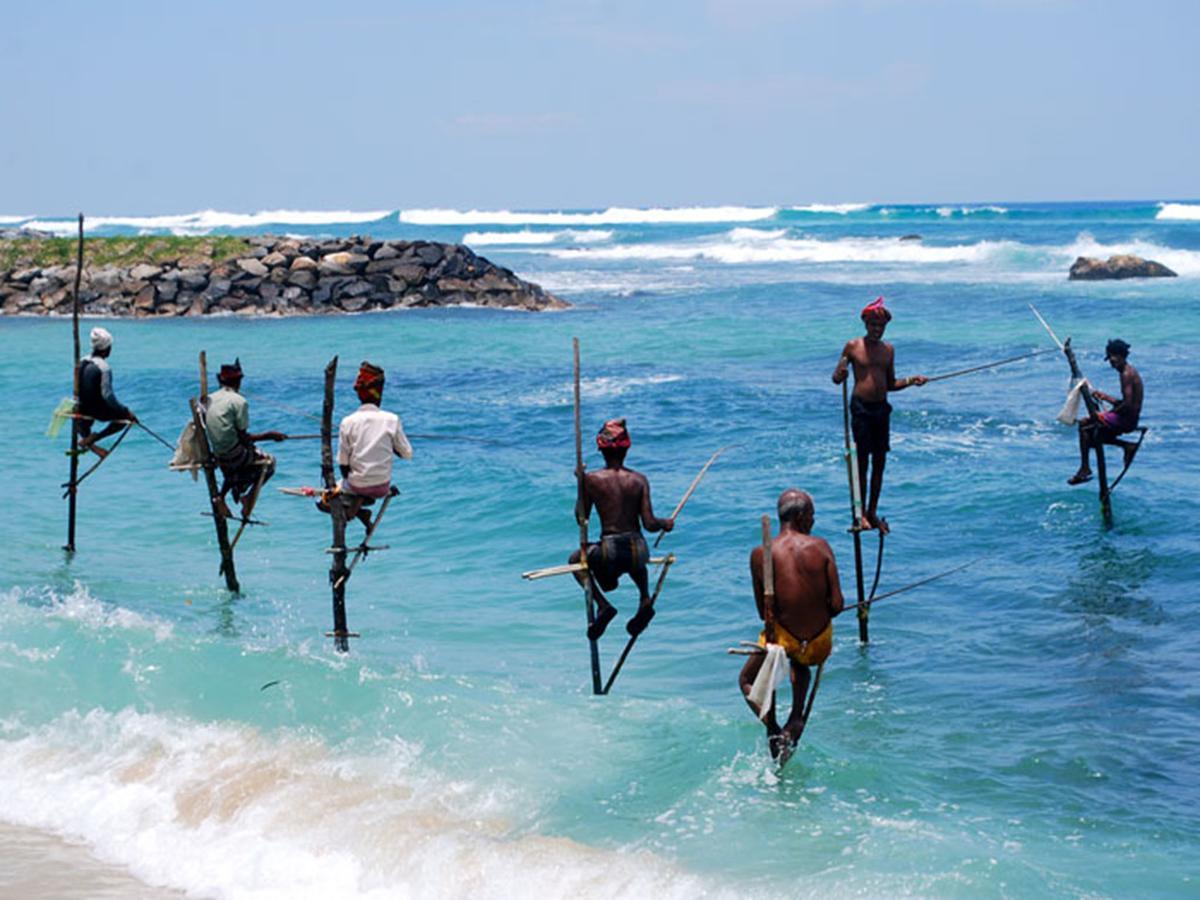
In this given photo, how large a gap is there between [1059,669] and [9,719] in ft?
29.3

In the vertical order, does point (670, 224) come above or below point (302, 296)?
above

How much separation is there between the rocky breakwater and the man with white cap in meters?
28.9

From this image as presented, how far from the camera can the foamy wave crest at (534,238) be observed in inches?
4218

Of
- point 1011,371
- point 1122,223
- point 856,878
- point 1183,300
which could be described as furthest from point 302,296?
point 1122,223

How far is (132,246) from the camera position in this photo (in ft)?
160

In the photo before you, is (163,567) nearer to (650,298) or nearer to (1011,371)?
(1011,371)

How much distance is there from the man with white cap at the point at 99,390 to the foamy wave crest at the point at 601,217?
114 m

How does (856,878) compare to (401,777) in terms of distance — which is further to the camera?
(401,777)

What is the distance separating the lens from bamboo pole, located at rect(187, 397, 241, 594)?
1414 centimetres

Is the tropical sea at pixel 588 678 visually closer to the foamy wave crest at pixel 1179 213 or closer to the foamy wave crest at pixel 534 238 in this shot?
the foamy wave crest at pixel 534 238

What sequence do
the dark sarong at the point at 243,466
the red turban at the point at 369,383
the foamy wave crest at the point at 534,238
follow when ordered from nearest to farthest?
1. the red turban at the point at 369,383
2. the dark sarong at the point at 243,466
3. the foamy wave crest at the point at 534,238

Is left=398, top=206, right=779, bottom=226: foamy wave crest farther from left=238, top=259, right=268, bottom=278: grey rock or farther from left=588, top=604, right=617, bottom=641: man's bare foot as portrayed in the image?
left=588, top=604, right=617, bottom=641: man's bare foot

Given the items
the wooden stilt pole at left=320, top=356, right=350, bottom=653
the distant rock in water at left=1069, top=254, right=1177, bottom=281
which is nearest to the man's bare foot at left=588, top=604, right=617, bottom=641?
the wooden stilt pole at left=320, top=356, right=350, bottom=653

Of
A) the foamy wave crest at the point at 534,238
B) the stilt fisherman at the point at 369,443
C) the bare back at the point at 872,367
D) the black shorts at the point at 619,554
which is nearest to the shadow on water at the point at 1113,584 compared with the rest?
the bare back at the point at 872,367
